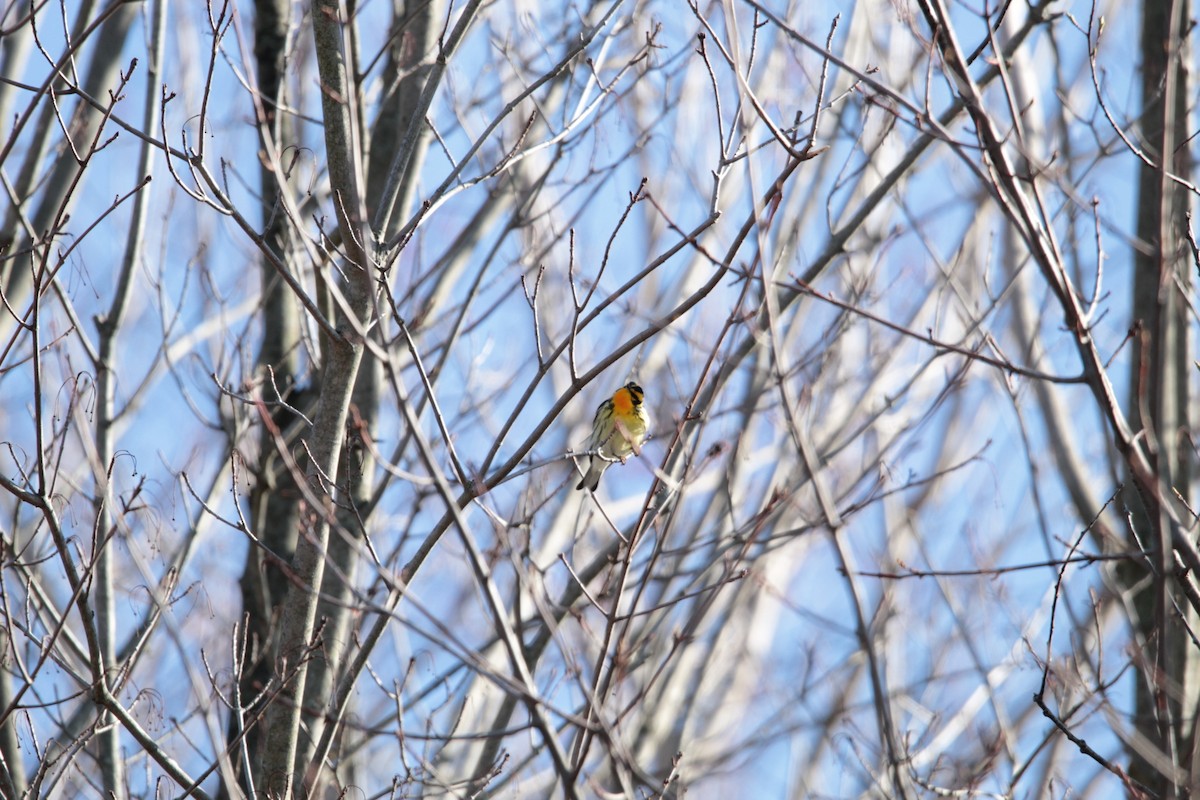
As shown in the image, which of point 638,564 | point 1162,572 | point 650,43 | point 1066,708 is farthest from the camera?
point 638,564

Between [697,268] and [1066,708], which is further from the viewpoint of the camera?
[697,268]

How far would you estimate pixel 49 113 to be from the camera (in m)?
4.02

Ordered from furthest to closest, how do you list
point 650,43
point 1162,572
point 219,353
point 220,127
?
point 220,127, point 219,353, point 650,43, point 1162,572

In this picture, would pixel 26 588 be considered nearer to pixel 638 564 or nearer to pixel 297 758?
pixel 297 758

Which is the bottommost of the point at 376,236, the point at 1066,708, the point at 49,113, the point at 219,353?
the point at 1066,708

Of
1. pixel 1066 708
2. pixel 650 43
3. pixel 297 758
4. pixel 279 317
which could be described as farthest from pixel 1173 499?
pixel 279 317

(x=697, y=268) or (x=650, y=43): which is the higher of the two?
(x=697, y=268)

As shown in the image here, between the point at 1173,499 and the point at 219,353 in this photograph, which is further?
the point at 219,353

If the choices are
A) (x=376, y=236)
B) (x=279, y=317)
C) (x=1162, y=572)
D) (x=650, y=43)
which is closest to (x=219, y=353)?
(x=279, y=317)

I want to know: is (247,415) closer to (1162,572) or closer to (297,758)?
(297,758)

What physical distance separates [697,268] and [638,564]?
84.2 inches

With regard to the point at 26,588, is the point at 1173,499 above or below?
below

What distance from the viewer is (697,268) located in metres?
6.83

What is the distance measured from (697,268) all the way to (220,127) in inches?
113
